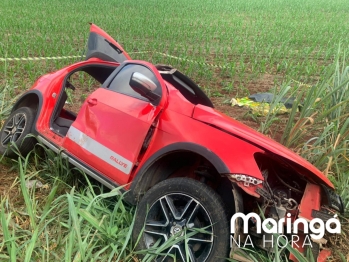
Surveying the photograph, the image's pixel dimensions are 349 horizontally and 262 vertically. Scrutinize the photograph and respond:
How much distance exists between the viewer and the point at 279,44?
1112 centimetres

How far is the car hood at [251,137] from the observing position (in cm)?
247

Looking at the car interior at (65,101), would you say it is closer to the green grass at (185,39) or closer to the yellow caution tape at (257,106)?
the green grass at (185,39)

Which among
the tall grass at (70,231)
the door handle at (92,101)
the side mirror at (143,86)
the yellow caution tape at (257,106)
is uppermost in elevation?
the side mirror at (143,86)

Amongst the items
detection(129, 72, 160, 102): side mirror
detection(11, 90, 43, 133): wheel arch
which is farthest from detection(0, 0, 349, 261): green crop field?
detection(129, 72, 160, 102): side mirror

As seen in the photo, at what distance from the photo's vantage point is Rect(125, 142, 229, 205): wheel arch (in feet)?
8.12

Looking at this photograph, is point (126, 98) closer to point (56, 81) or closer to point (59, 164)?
point (59, 164)

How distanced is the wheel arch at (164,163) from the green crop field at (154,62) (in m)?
0.16

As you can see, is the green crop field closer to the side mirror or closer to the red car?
the red car

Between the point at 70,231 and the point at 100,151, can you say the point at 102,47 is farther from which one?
the point at 70,231

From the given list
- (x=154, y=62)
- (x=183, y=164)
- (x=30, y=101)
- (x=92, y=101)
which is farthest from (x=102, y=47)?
(x=154, y=62)

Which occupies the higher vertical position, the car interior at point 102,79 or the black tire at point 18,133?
the car interior at point 102,79

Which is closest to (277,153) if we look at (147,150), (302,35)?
(147,150)

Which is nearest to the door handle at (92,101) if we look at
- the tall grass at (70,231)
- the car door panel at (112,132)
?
the car door panel at (112,132)

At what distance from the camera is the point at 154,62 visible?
7.61 metres
